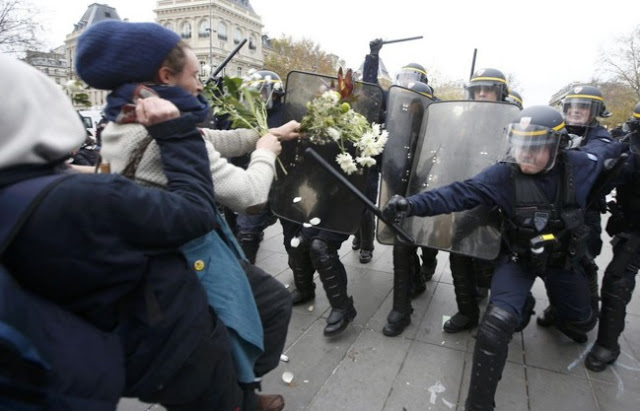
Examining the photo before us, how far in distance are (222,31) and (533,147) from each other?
59.4 metres

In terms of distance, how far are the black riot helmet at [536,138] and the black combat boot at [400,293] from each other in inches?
42.6

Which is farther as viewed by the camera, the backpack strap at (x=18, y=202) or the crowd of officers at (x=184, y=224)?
the crowd of officers at (x=184, y=224)

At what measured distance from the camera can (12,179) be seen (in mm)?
930

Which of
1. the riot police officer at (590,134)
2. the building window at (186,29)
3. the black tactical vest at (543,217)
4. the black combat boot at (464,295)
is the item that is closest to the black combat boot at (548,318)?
the riot police officer at (590,134)

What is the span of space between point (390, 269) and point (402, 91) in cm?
223

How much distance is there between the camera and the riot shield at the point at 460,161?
2678 mm

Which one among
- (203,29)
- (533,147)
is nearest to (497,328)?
(533,147)

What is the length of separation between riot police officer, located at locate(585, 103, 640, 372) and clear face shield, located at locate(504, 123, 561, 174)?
704 mm

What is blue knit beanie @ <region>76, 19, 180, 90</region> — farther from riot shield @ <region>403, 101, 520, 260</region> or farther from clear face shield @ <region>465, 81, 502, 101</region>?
clear face shield @ <region>465, 81, 502, 101</region>

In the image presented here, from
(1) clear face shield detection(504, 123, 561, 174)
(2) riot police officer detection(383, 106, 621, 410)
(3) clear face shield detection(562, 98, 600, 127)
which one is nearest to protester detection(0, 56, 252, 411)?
(2) riot police officer detection(383, 106, 621, 410)

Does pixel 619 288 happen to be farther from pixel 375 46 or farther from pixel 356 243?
pixel 356 243

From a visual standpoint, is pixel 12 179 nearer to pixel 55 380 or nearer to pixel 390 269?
pixel 55 380

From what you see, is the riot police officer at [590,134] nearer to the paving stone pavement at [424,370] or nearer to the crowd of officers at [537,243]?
the crowd of officers at [537,243]

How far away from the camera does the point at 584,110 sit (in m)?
3.48
